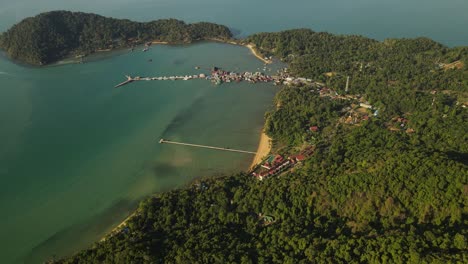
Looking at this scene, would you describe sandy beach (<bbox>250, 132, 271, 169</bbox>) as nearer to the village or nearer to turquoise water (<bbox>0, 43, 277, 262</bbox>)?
turquoise water (<bbox>0, 43, 277, 262</bbox>)

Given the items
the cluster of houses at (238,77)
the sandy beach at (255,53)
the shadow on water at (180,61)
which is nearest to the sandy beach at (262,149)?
the cluster of houses at (238,77)

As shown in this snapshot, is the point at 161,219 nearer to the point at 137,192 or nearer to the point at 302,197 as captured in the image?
the point at 137,192

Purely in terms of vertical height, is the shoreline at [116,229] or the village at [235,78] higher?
the village at [235,78]

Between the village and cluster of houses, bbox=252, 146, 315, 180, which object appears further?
the village

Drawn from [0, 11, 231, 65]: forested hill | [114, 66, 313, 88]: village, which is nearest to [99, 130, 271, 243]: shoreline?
[114, 66, 313, 88]: village

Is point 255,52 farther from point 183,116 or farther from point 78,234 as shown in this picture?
point 78,234

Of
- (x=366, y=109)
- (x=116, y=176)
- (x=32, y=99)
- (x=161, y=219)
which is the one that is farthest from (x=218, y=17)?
(x=161, y=219)

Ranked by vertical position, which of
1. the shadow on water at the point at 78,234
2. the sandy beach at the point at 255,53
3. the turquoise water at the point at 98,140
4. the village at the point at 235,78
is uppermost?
the sandy beach at the point at 255,53

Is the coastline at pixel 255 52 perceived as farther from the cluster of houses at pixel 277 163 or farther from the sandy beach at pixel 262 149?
the cluster of houses at pixel 277 163
